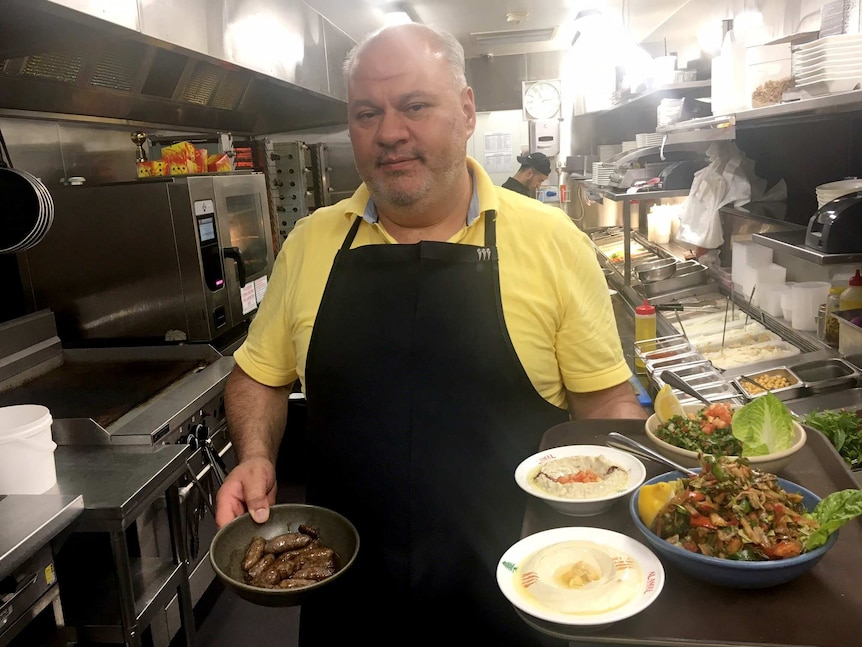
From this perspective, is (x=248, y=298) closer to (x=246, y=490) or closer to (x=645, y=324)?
(x=645, y=324)

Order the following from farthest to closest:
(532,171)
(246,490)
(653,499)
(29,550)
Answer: (532,171) → (29,550) → (246,490) → (653,499)

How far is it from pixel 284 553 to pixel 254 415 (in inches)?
22.2

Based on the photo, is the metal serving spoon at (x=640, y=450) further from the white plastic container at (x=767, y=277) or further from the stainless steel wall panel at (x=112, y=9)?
the white plastic container at (x=767, y=277)

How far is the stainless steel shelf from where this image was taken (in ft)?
6.46

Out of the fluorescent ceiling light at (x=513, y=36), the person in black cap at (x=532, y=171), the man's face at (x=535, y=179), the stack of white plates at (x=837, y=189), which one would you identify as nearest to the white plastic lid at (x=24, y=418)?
the stack of white plates at (x=837, y=189)

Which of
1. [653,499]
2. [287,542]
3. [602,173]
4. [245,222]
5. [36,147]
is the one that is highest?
[36,147]

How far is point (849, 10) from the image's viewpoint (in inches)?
79.8

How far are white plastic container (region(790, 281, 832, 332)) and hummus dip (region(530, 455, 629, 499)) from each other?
216 cm

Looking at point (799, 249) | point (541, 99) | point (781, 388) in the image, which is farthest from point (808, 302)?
point (541, 99)

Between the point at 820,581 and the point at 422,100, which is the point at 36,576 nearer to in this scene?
the point at 422,100

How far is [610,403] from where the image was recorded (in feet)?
5.73

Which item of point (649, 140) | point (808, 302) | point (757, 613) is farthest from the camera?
point (649, 140)

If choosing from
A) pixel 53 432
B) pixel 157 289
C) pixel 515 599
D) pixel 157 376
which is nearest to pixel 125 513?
pixel 53 432

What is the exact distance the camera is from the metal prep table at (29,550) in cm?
187
